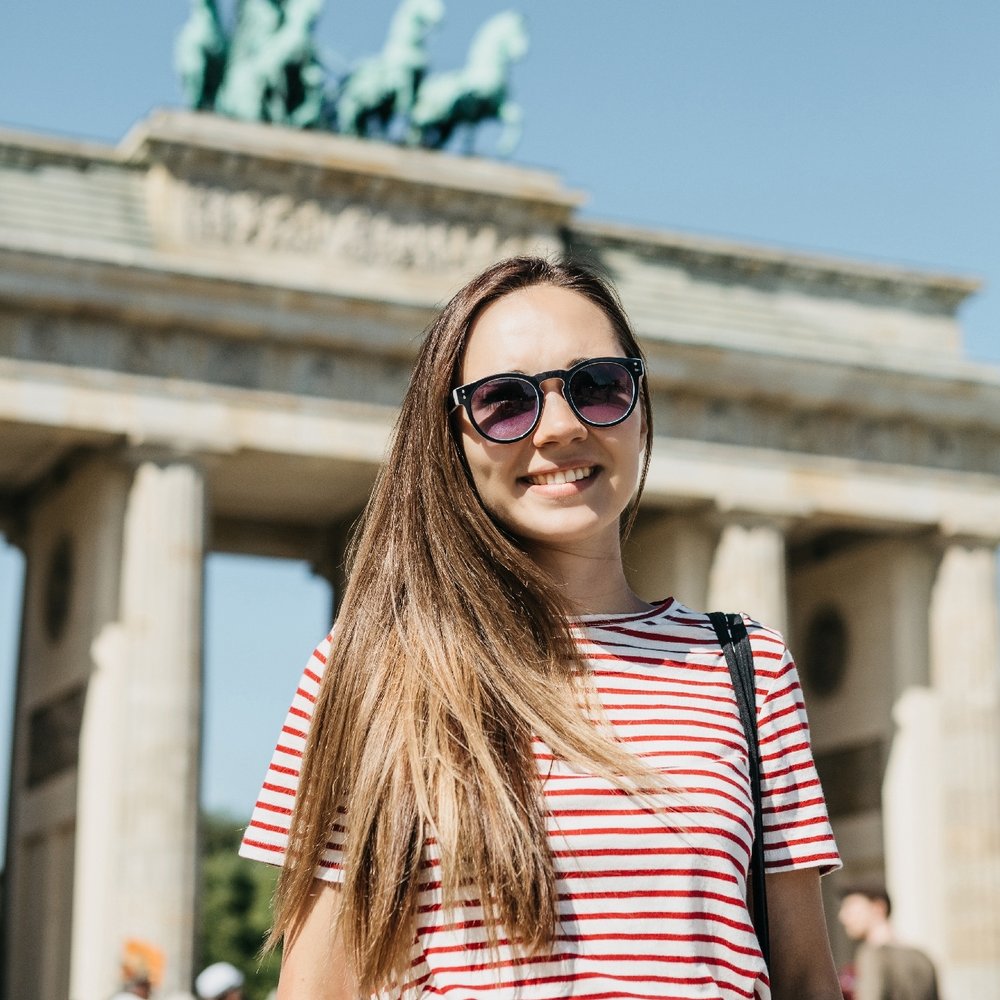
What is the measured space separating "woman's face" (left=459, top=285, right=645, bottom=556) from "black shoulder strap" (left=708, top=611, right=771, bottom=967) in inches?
10.2

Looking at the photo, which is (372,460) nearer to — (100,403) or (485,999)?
(100,403)

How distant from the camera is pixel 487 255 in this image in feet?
106

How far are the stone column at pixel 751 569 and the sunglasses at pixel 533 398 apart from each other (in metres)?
29.8

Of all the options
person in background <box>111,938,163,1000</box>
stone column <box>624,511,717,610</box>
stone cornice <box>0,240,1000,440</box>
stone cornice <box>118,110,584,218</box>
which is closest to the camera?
person in background <box>111,938,163,1000</box>

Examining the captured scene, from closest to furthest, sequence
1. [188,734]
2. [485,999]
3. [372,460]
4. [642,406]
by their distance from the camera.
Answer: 1. [485,999]
2. [642,406]
3. [188,734]
4. [372,460]

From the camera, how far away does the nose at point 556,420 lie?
323 cm

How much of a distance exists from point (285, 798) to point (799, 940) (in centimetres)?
81

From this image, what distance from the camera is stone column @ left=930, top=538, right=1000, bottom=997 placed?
3322cm

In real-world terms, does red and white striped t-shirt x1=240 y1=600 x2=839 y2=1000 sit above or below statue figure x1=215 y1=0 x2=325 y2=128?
below

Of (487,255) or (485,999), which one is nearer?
(485,999)

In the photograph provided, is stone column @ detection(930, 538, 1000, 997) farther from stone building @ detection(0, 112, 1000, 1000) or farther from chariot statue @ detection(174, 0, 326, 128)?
chariot statue @ detection(174, 0, 326, 128)

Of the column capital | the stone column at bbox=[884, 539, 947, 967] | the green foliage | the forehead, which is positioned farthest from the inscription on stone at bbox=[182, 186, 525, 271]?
the green foliage

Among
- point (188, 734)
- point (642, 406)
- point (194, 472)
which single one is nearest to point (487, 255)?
point (194, 472)

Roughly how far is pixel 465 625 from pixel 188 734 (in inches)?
1034
